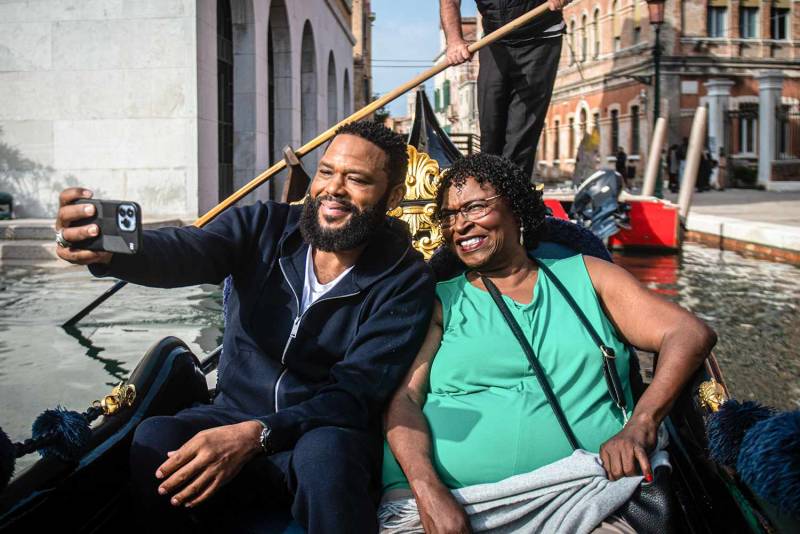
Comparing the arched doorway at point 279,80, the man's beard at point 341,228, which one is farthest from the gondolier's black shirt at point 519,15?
the arched doorway at point 279,80

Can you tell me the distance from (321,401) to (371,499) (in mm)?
270

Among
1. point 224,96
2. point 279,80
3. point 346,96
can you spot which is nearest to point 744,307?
point 224,96

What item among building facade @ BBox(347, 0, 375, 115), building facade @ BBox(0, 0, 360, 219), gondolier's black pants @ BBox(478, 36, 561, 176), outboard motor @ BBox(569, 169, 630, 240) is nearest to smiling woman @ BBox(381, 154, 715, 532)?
gondolier's black pants @ BBox(478, 36, 561, 176)

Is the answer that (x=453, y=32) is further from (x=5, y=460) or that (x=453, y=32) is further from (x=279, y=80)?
(x=279, y=80)

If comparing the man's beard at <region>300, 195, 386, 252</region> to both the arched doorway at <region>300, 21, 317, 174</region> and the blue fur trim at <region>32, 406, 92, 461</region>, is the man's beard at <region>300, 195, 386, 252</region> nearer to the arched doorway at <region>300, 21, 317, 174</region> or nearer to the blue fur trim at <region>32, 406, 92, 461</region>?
the blue fur trim at <region>32, 406, 92, 461</region>

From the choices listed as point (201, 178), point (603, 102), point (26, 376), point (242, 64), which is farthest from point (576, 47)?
point (26, 376)

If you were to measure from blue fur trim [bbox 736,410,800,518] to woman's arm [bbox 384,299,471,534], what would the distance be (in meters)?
0.63

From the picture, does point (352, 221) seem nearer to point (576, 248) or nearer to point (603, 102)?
point (576, 248)

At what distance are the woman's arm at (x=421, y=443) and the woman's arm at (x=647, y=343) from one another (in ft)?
1.28

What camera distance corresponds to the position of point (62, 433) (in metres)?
1.84

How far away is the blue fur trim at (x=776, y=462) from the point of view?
1.44m

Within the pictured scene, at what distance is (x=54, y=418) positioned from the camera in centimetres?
187

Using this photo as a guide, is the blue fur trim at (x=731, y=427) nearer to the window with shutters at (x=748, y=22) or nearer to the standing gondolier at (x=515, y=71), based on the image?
the standing gondolier at (x=515, y=71)

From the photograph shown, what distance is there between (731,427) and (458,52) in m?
2.63
